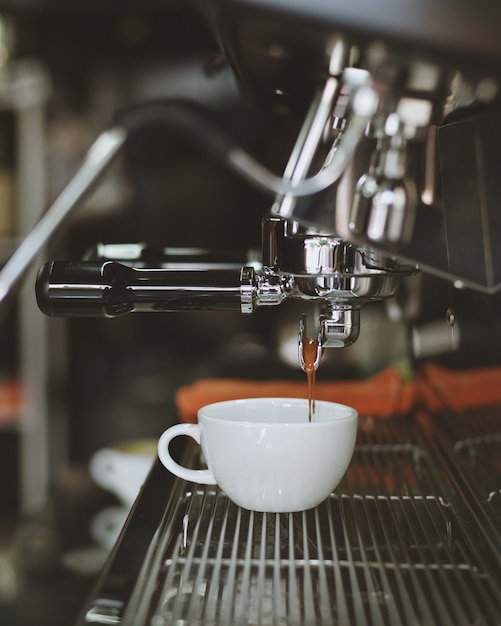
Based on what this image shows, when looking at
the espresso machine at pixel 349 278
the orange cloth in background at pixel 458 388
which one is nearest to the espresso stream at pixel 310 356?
the espresso machine at pixel 349 278

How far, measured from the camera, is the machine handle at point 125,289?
52cm

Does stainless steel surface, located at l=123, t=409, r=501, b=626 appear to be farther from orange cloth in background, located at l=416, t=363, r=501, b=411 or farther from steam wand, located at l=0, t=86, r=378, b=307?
steam wand, located at l=0, t=86, r=378, b=307

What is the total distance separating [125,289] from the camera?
537mm

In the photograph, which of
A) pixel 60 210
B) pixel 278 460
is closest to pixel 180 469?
pixel 278 460

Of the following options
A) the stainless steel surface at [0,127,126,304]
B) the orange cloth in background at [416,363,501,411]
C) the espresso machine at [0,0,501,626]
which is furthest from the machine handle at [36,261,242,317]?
the orange cloth in background at [416,363,501,411]

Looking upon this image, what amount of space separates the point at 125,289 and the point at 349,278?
148 mm

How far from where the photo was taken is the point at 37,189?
5.96ft

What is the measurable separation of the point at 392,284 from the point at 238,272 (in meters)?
0.10

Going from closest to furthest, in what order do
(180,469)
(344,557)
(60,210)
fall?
(344,557), (180,469), (60,210)

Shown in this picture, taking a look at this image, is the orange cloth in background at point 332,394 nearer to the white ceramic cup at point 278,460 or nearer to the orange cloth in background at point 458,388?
the orange cloth in background at point 458,388

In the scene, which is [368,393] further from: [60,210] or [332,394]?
[60,210]

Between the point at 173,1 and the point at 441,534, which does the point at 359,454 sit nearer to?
the point at 441,534

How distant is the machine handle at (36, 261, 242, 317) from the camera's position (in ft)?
1.69

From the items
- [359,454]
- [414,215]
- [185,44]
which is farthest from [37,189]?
[414,215]
